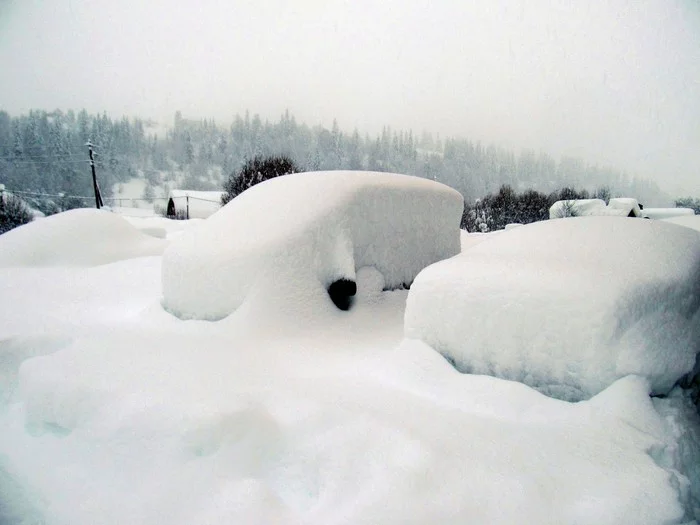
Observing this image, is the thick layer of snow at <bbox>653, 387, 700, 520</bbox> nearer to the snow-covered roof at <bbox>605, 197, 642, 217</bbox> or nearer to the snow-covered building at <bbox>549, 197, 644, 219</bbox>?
the snow-covered building at <bbox>549, 197, 644, 219</bbox>

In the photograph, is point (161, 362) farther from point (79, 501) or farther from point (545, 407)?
point (545, 407)

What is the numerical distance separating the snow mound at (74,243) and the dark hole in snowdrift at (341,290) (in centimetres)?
743

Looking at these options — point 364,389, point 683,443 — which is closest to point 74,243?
point 364,389

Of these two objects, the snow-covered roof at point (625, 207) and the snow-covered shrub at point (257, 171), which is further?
the snow-covered shrub at point (257, 171)

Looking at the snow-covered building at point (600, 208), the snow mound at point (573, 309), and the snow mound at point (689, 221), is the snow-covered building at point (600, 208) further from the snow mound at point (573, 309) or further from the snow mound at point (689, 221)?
the snow mound at point (573, 309)

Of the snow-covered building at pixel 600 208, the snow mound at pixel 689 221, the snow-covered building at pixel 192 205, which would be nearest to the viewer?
the snow mound at pixel 689 221

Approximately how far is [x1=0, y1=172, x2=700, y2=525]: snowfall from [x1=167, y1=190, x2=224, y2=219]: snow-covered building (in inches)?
1598

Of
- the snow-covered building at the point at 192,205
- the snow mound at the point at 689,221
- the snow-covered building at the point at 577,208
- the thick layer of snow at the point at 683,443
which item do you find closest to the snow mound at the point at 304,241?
the thick layer of snow at the point at 683,443

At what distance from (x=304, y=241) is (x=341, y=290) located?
0.68 m

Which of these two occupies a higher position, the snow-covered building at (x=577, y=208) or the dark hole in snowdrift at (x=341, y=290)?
the dark hole in snowdrift at (x=341, y=290)

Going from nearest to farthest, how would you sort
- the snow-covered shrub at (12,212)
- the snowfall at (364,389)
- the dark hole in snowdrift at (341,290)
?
the snowfall at (364,389) → the dark hole in snowdrift at (341,290) → the snow-covered shrub at (12,212)

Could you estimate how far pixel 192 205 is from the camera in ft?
143

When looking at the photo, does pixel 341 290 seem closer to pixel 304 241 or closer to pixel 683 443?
pixel 304 241

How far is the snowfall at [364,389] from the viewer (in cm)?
177
